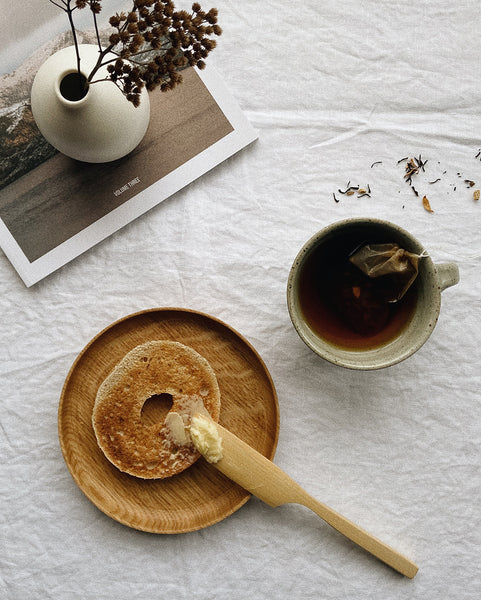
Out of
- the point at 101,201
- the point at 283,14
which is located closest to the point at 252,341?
the point at 101,201

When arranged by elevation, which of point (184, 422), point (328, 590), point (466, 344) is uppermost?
point (184, 422)

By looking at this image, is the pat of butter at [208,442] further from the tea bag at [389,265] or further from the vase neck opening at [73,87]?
the vase neck opening at [73,87]

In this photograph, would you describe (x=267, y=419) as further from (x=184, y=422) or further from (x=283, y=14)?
(x=283, y=14)

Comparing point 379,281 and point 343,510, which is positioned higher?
point 379,281

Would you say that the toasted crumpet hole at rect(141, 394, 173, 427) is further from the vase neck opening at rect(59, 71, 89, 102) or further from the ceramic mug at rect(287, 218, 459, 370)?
the vase neck opening at rect(59, 71, 89, 102)

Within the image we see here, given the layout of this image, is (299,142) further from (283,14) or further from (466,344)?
(466,344)

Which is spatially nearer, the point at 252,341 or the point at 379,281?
the point at 379,281

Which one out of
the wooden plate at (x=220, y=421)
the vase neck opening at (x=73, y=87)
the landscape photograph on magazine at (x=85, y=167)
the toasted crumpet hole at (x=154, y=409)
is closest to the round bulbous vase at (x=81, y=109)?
the vase neck opening at (x=73, y=87)

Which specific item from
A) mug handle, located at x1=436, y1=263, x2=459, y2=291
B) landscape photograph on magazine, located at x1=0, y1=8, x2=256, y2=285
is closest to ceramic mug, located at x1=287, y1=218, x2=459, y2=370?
mug handle, located at x1=436, y1=263, x2=459, y2=291
